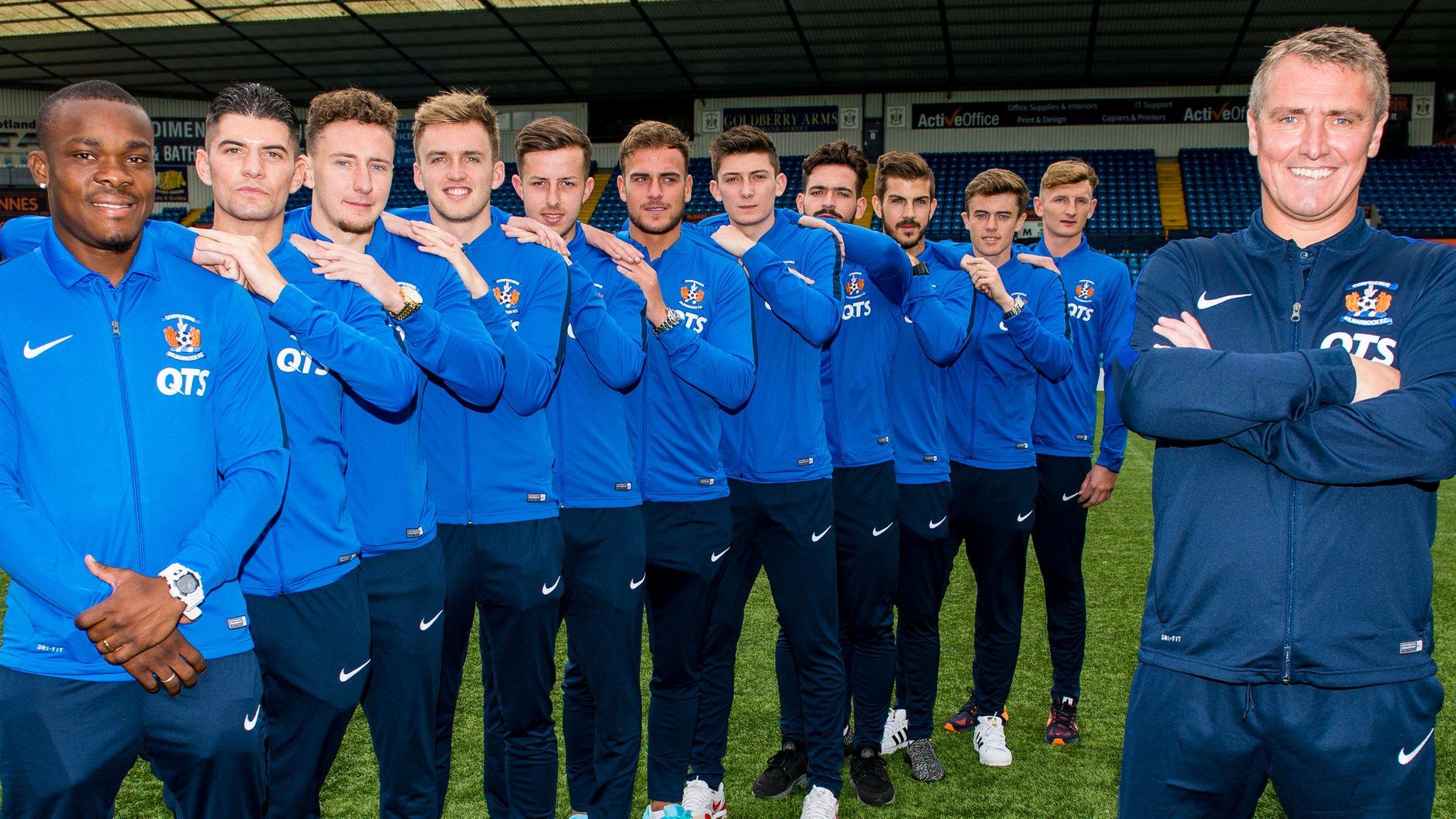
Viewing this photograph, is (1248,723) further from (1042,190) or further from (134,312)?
(1042,190)

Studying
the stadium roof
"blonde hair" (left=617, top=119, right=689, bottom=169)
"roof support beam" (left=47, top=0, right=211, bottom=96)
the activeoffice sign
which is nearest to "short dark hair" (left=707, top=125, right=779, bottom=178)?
"blonde hair" (left=617, top=119, right=689, bottom=169)

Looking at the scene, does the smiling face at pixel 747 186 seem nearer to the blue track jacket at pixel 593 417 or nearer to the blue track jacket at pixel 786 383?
the blue track jacket at pixel 786 383

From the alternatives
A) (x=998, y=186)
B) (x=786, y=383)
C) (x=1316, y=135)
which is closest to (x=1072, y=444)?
(x=998, y=186)

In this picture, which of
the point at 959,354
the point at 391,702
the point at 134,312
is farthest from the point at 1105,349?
the point at 134,312

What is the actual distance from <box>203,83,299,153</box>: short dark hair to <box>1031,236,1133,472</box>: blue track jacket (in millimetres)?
3293

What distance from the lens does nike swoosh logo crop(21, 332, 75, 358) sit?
222cm

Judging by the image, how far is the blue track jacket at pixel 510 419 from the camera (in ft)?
10.3

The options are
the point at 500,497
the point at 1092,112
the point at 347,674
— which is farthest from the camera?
the point at 1092,112

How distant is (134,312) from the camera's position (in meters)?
2.33

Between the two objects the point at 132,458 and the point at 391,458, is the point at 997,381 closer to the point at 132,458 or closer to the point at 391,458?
the point at 391,458

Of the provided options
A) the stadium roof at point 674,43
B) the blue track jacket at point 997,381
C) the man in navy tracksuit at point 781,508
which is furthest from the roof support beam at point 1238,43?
the man in navy tracksuit at point 781,508

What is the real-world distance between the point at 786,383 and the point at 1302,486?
213 cm

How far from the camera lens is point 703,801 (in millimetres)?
A: 3840

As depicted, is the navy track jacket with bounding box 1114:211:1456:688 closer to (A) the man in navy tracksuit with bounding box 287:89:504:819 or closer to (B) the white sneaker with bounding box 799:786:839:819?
(A) the man in navy tracksuit with bounding box 287:89:504:819
